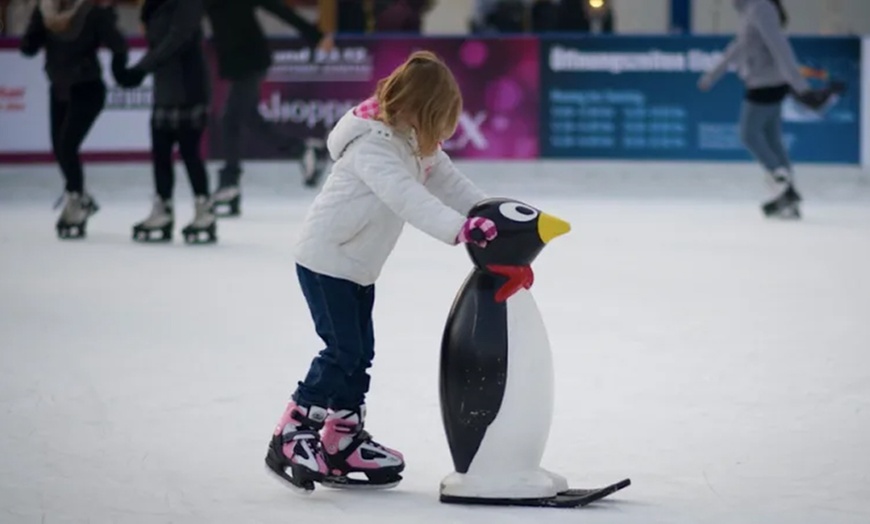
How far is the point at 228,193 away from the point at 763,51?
337 centimetres

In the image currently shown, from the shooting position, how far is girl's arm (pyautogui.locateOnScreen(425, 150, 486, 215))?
12.9 feet

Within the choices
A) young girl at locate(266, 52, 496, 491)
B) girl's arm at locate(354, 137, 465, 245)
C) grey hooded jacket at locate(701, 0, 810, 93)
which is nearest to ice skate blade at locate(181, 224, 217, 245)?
grey hooded jacket at locate(701, 0, 810, 93)

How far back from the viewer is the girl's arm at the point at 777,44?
1058 cm

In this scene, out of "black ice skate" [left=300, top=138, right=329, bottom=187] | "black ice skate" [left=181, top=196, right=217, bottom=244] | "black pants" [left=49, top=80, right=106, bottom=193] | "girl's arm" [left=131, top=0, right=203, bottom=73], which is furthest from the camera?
"black ice skate" [left=300, top=138, right=329, bottom=187]

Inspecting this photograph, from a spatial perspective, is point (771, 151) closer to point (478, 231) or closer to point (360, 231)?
point (360, 231)

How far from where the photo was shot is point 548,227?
12.2ft

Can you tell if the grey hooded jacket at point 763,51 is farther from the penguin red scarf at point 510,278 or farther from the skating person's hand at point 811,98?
the penguin red scarf at point 510,278

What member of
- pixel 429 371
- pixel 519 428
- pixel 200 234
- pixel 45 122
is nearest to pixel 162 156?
pixel 200 234

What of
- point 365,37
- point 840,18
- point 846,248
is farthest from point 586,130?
point 840,18

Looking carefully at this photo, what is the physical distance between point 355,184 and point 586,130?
10007mm

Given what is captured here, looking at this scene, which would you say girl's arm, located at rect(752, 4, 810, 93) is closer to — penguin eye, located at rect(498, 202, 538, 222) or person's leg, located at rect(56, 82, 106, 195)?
person's leg, located at rect(56, 82, 106, 195)

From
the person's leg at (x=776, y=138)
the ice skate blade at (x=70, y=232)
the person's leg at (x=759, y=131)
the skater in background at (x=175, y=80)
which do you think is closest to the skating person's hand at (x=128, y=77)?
the skater in background at (x=175, y=80)

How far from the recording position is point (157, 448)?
14.6 ft

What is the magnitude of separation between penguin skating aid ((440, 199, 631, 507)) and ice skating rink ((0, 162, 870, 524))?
65 millimetres
